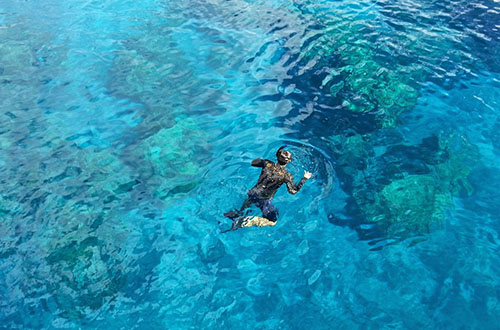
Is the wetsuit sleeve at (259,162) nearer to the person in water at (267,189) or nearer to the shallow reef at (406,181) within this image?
the person in water at (267,189)

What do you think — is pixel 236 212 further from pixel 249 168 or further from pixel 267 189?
pixel 249 168

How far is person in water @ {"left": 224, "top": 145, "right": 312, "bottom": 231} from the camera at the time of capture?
688 centimetres

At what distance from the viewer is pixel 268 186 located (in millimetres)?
6938

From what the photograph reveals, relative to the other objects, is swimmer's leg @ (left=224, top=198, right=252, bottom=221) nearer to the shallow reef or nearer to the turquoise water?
the turquoise water

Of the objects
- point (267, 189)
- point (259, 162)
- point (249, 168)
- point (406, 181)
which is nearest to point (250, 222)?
point (267, 189)

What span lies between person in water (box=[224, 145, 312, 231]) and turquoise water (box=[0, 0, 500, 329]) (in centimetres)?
37

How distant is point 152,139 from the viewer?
9641mm

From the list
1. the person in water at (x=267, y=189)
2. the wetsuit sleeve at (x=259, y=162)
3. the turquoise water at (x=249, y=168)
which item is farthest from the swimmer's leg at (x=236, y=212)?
the wetsuit sleeve at (x=259, y=162)

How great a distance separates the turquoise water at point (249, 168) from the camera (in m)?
6.70

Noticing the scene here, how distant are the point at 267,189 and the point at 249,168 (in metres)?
1.49

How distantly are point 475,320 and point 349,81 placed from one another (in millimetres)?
6850

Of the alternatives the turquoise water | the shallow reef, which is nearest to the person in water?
the turquoise water

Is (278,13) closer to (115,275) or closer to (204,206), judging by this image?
(204,206)

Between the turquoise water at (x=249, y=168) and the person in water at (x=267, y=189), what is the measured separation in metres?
0.37
